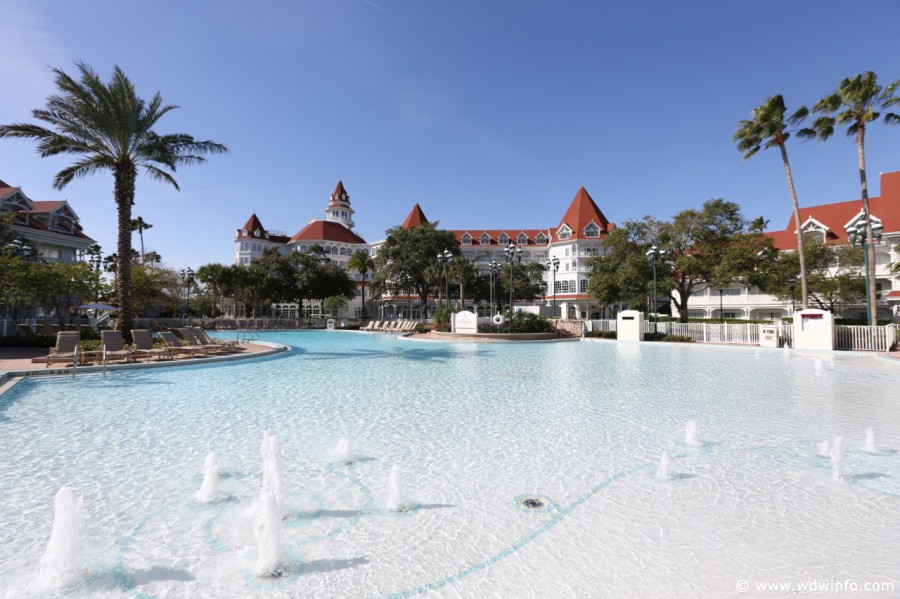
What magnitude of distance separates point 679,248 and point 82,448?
4175 centimetres

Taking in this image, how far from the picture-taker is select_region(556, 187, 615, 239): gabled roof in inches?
2445

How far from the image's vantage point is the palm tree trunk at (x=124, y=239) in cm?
1906

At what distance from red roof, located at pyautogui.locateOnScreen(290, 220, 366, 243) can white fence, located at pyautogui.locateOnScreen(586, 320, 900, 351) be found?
208 feet

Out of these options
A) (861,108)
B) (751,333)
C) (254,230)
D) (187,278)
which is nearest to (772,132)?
(861,108)

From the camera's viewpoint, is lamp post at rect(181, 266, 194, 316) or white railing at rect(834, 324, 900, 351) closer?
white railing at rect(834, 324, 900, 351)

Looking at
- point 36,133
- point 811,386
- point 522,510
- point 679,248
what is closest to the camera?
point 522,510

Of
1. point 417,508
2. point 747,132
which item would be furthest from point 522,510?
point 747,132

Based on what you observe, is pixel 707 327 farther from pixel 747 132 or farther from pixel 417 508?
pixel 417 508

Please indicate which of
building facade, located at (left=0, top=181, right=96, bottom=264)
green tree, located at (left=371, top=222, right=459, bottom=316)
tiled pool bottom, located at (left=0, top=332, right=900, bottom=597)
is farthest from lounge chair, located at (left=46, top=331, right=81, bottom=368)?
green tree, located at (left=371, top=222, right=459, bottom=316)

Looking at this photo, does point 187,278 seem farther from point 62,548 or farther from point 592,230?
point 62,548

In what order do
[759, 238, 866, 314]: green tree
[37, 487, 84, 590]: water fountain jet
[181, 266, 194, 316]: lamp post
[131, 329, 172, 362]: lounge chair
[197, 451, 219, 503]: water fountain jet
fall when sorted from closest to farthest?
[37, 487, 84, 590]: water fountain jet < [197, 451, 219, 503]: water fountain jet < [131, 329, 172, 362]: lounge chair < [759, 238, 866, 314]: green tree < [181, 266, 194, 316]: lamp post

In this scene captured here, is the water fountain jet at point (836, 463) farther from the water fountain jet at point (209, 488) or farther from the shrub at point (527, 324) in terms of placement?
the shrub at point (527, 324)

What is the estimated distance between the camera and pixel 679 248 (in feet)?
126

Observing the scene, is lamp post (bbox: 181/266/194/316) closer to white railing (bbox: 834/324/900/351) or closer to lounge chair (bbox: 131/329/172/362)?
lounge chair (bbox: 131/329/172/362)
